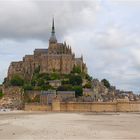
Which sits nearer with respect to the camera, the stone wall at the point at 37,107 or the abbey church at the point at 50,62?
the stone wall at the point at 37,107

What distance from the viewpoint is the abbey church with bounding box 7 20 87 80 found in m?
101

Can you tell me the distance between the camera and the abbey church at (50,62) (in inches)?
3963

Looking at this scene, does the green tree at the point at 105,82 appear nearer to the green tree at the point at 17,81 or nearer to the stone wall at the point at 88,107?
the green tree at the point at 17,81

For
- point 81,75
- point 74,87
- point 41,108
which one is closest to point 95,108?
point 41,108

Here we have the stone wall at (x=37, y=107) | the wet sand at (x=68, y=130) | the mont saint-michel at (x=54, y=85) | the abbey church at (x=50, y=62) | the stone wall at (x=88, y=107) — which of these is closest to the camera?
the wet sand at (x=68, y=130)

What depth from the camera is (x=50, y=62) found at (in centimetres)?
10125

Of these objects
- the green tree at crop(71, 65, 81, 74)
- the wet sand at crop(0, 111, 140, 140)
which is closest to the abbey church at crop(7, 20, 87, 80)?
the green tree at crop(71, 65, 81, 74)

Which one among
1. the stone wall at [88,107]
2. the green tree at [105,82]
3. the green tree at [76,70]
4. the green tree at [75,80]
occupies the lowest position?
the stone wall at [88,107]

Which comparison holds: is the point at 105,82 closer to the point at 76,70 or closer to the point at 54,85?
the point at 76,70

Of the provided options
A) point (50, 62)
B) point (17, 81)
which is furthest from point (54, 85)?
point (50, 62)

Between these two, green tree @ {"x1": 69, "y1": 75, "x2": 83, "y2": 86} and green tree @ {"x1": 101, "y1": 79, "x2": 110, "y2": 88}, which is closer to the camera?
green tree @ {"x1": 69, "y1": 75, "x2": 83, "y2": 86}

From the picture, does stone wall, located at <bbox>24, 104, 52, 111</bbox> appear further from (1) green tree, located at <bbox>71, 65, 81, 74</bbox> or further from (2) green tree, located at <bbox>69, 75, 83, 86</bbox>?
(1) green tree, located at <bbox>71, 65, 81, 74</bbox>

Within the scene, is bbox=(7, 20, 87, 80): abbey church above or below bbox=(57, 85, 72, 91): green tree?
above

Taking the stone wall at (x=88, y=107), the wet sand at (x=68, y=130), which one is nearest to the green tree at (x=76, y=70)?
the stone wall at (x=88, y=107)
